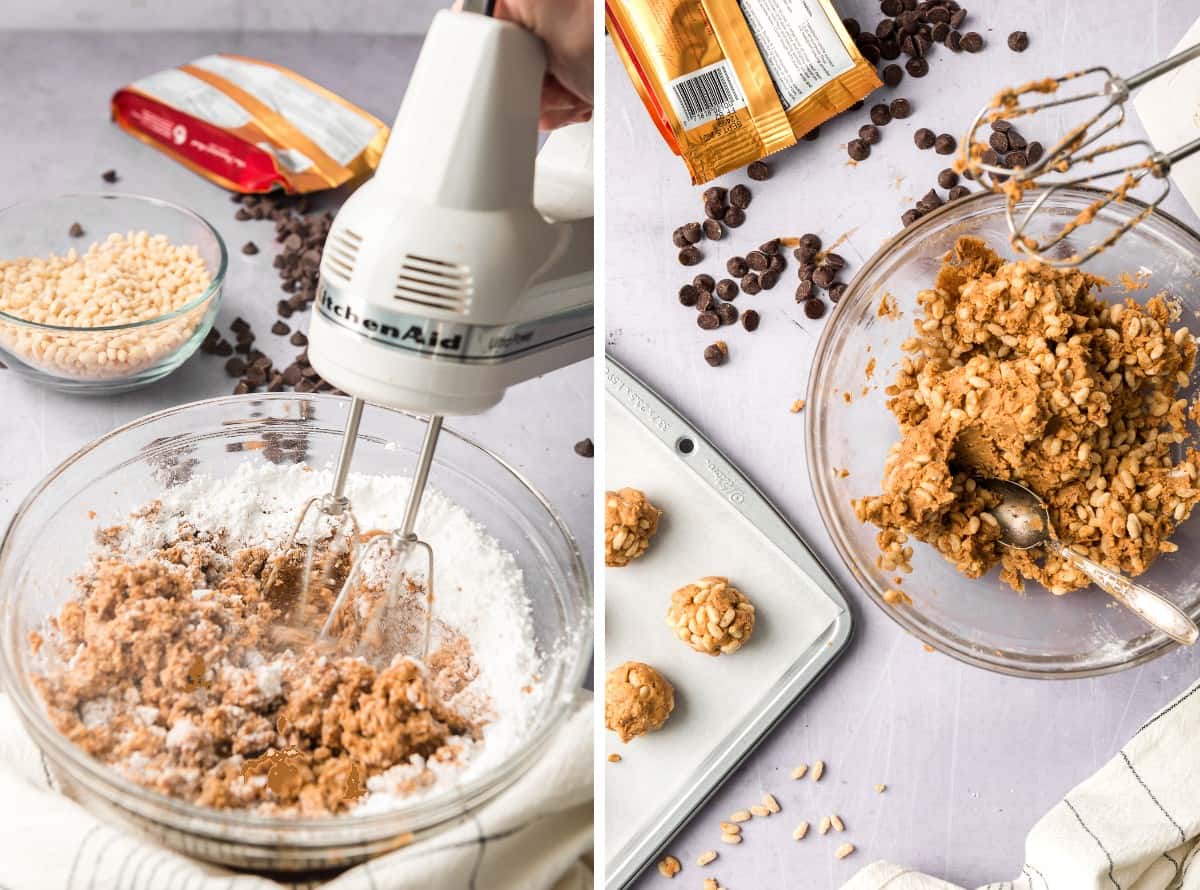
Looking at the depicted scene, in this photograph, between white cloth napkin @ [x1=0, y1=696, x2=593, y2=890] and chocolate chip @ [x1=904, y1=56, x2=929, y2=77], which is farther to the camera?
chocolate chip @ [x1=904, y1=56, x2=929, y2=77]

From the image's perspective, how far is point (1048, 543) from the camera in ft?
2.49

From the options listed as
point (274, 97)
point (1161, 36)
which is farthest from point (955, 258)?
point (274, 97)

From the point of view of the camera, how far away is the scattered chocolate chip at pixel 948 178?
79 cm

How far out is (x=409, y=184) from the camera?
1.47ft

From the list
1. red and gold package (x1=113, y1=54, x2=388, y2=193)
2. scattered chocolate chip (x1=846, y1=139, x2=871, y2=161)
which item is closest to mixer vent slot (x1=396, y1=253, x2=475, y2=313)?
scattered chocolate chip (x1=846, y1=139, x2=871, y2=161)

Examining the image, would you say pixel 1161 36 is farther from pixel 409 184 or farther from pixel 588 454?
pixel 409 184

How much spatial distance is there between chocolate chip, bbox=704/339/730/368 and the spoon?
0.20 metres

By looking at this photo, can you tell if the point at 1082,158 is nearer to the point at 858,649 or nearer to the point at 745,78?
the point at 745,78

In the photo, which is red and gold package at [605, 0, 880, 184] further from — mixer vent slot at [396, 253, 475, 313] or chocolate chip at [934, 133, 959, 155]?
mixer vent slot at [396, 253, 475, 313]

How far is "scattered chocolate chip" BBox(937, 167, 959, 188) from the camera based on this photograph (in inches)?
31.3

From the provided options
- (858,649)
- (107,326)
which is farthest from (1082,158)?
(107,326)

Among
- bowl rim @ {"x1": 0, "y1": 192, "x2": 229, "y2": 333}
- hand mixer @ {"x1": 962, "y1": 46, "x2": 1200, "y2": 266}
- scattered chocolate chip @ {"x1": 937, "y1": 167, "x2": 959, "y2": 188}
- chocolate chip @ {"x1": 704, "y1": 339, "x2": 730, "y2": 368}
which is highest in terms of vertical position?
hand mixer @ {"x1": 962, "y1": 46, "x2": 1200, "y2": 266}

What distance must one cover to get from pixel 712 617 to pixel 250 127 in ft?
1.90

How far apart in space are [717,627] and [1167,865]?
14.0 inches
